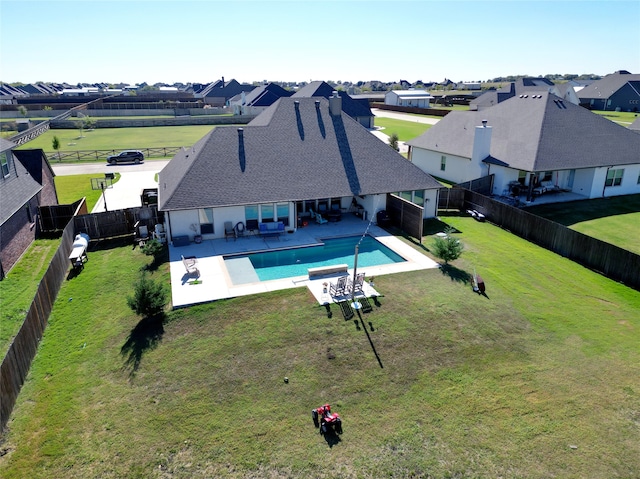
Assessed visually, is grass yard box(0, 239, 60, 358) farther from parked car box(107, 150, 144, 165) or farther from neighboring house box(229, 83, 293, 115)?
neighboring house box(229, 83, 293, 115)

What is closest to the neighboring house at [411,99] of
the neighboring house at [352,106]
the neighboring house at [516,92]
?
the neighboring house at [516,92]

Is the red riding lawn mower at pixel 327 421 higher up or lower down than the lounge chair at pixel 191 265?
lower down

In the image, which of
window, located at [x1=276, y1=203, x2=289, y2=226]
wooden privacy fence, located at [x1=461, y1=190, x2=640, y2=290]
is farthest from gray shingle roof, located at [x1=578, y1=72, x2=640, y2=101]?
window, located at [x1=276, y1=203, x2=289, y2=226]

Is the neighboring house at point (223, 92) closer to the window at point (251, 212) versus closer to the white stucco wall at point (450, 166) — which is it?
the white stucco wall at point (450, 166)

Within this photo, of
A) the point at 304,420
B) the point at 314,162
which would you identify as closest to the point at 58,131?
the point at 314,162

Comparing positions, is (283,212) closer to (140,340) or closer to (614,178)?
(140,340)
